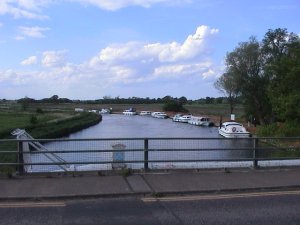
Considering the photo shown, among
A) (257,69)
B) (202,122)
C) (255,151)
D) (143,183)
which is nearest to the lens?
(143,183)

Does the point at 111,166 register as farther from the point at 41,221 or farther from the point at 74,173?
the point at 41,221

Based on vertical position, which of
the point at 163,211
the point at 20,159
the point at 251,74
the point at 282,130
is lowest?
the point at 282,130

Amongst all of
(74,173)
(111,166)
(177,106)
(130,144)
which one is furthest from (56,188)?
(177,106)

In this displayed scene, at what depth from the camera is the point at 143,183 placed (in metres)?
11.6

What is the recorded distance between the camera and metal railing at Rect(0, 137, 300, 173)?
41.7 ft

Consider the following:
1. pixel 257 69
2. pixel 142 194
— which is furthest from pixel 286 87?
pixel 142 194

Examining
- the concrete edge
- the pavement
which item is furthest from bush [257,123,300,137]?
the concrete edge

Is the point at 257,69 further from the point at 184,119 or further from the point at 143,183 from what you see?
the point at 143,183

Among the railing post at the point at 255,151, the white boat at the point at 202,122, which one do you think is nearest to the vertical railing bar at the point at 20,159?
the railing post at the point at 255,151

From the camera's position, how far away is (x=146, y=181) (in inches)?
466

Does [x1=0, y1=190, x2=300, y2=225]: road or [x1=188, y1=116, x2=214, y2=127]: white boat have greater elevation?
[x1=0, y1=190, x2=300, y2=225]: road

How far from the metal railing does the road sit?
8.94ft

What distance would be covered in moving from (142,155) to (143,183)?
5.96ft

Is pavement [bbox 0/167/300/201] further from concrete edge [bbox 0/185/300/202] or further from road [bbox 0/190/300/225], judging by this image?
road [bbox 0/190/300/225]
